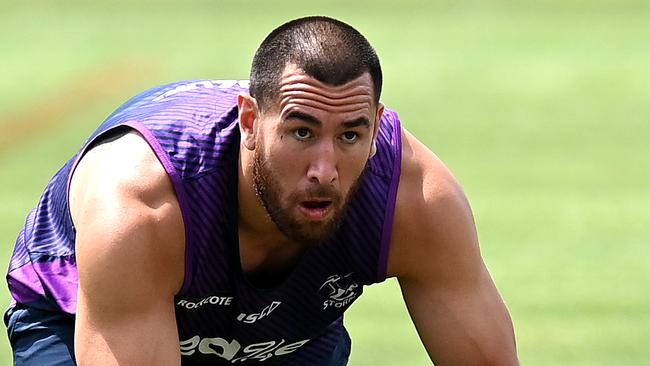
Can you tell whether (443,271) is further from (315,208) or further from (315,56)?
(315,56)

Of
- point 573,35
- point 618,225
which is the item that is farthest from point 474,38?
point 618,225

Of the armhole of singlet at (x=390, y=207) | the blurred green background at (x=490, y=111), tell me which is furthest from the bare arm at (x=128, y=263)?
the blurred green background at (x=490, y=111)

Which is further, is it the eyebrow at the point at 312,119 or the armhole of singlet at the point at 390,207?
the armhole of singlet at the point at 390,207

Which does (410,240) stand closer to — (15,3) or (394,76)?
(394,76)

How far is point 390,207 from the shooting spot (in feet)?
17.7

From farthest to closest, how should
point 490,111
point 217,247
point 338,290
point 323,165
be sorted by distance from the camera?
point 490,111
point 338,290
point 217,247
point 323,165

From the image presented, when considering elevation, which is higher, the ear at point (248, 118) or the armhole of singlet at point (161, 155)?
the ear at point (248, 118)

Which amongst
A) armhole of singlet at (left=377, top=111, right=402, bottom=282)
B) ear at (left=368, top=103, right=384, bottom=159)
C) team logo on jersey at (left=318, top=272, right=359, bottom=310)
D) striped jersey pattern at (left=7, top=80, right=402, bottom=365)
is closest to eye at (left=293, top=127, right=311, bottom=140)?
ear at (left=368, top=103, right=384, bottom=159)

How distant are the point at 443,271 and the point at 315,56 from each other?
0.90 meters

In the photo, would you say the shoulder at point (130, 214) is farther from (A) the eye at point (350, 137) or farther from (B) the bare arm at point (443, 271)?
(B) the bare arm at point (443, 271)

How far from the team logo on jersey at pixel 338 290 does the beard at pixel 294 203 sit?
30 cm

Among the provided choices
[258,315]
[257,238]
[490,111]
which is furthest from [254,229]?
[490,111]

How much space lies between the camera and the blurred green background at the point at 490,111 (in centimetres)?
975

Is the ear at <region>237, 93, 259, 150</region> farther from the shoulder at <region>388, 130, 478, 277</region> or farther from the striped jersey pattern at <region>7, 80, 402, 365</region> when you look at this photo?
the shoulder at <region>388, 130, 478, 277</region>
